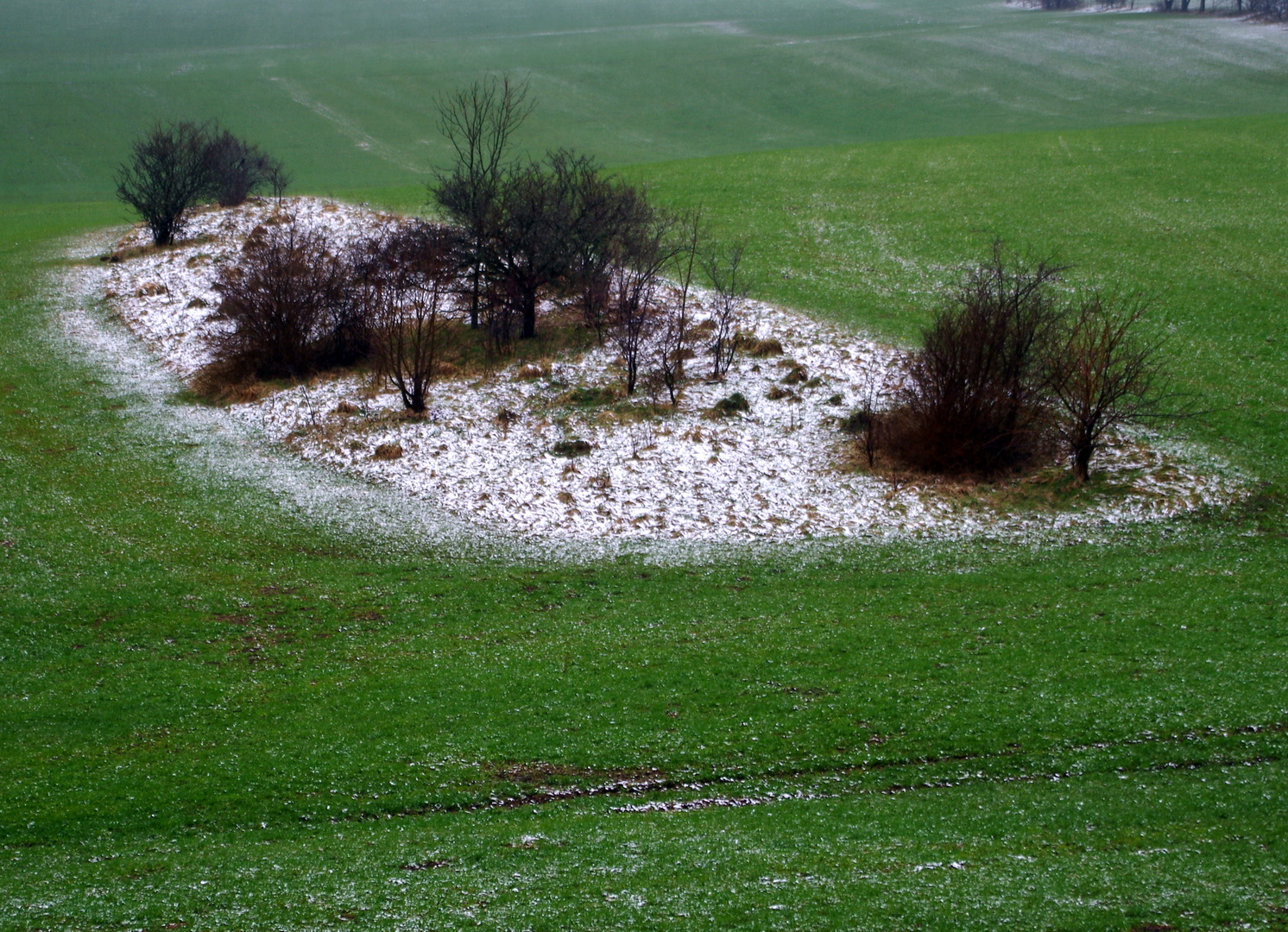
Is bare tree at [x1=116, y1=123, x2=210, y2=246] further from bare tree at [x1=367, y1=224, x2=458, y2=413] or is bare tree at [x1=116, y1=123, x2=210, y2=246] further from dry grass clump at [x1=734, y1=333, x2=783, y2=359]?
dry grass clump at [x1=734, y1=333, x2=783, y2=359]

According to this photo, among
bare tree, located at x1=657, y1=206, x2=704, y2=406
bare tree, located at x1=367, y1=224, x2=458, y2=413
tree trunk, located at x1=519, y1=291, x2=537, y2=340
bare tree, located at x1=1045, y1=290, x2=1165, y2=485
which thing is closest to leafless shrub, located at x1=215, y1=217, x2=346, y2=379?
bare tree, located at x1=367, y1=224, x2=458, y2=413

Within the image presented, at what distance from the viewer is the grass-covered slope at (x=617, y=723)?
33.1 ft

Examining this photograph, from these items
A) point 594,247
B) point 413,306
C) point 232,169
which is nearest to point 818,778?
point 413,306

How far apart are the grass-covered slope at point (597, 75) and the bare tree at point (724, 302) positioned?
29649 millimetres

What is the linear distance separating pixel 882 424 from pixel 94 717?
19.7m

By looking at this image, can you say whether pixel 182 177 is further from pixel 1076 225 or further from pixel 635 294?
pixel 1076 225

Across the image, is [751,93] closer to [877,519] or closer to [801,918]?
[877,519]

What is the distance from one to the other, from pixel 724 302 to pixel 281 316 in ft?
50.4

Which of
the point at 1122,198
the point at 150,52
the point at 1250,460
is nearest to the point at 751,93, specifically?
the point at 1122,198

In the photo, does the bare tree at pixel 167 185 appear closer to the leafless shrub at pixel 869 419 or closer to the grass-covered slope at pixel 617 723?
the grass-covered slope at pixel 617 723

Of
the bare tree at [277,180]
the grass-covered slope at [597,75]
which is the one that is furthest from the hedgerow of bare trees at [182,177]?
the grass-covered slope at [597,75]

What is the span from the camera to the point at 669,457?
25969 millimetres

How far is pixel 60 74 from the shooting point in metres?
83.8

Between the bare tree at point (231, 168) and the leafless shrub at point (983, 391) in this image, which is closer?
the leafless shrub at point (983, 391)
